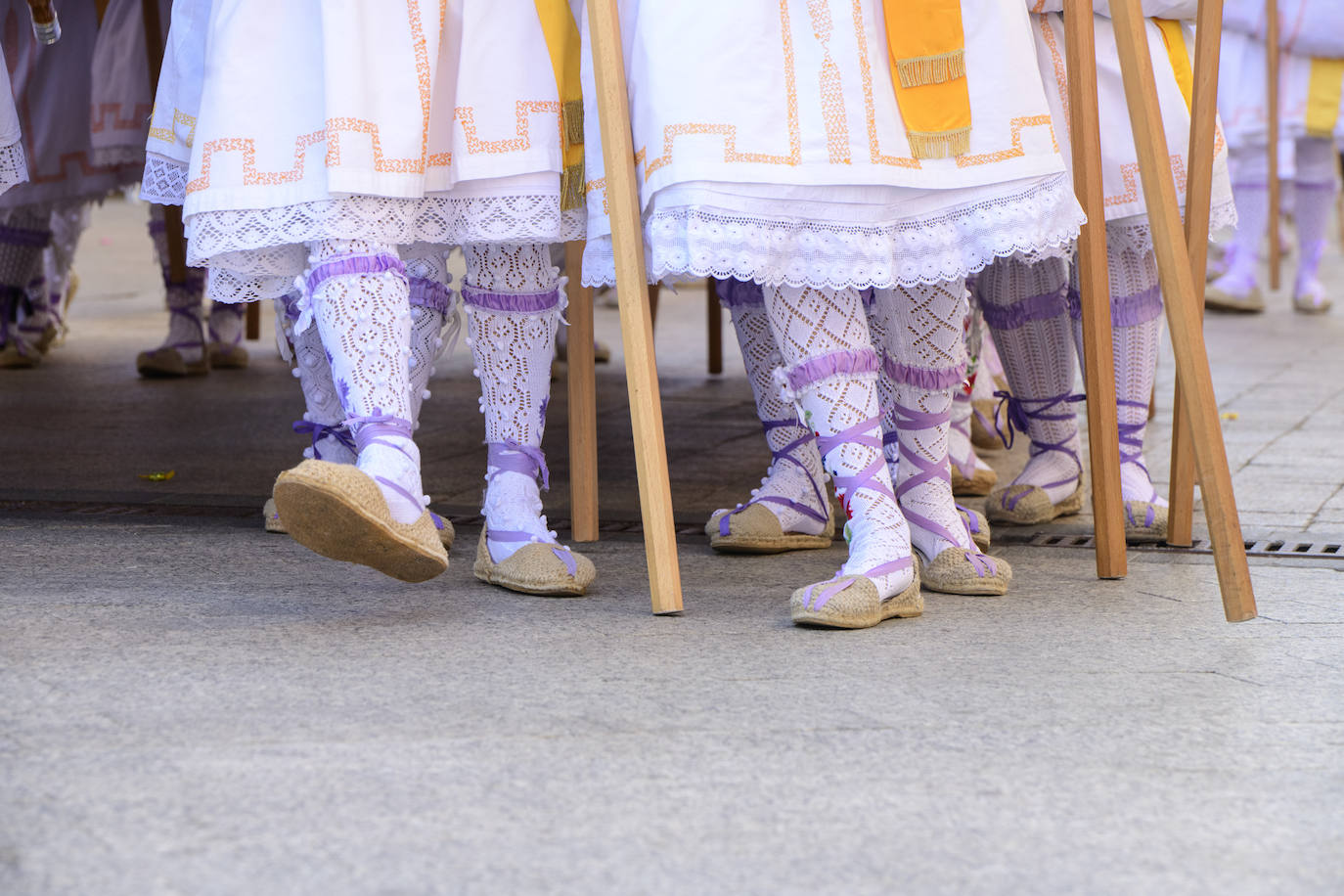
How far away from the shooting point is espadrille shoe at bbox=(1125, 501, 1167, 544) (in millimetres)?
2207

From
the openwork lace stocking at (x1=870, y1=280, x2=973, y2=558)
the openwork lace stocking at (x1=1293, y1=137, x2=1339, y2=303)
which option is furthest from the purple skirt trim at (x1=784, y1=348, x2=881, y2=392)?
the openwork lace stocking at (x1=1293, y1=137, x2=1339, y2=303)

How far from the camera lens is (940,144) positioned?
5.54 ft

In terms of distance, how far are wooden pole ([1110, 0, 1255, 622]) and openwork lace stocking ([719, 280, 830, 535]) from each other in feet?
1.95

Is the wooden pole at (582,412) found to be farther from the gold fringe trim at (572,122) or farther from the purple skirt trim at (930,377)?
the purple skirt trim at (930,377)

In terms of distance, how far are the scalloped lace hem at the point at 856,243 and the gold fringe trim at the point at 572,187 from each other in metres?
→ 0.15

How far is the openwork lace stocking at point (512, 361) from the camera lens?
6.30ft

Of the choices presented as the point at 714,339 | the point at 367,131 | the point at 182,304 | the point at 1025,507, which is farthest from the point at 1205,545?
the point at 182,304

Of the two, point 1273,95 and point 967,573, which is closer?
point 967,573

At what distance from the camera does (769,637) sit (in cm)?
165

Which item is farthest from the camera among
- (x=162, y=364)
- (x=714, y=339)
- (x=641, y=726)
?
(x=714, y=339)

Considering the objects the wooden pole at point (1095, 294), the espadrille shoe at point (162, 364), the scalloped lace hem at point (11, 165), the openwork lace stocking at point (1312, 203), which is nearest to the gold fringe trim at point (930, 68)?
the wooden pole at point (1095, 294)

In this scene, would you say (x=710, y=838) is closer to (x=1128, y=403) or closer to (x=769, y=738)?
(x=769, y=738)

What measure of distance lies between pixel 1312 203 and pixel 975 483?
12.4 ft

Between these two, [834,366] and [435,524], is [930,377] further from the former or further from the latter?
[435,524]
